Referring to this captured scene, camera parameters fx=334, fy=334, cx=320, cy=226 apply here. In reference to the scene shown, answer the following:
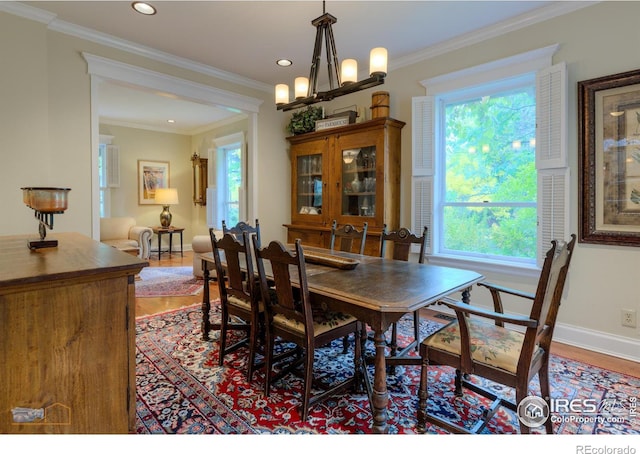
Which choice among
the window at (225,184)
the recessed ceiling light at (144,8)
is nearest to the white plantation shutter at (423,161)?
the recessed ceiling light at (144,8)

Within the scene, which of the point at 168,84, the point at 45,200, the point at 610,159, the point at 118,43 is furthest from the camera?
the point at 168,84

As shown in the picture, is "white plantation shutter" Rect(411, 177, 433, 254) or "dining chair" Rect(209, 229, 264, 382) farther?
"white plantation shutter" Rect(411, 177, 433, 254)

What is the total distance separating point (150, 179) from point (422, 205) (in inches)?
237

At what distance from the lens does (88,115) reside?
318 cm

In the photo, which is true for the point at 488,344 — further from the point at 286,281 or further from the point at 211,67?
the point at 211,67

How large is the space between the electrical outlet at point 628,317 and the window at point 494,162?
0.69 m

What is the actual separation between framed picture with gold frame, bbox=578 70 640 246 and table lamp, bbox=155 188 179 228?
22.0 feet

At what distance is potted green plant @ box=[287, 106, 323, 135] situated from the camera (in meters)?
4.38

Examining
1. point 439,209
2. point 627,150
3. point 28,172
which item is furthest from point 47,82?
point 627,150

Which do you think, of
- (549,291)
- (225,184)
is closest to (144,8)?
(549,291)

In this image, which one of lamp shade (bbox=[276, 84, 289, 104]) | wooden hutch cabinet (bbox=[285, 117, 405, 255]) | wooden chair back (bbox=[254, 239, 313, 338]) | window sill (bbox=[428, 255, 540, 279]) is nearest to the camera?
wooden chair back (bbox=[254, 239, 313, 338])

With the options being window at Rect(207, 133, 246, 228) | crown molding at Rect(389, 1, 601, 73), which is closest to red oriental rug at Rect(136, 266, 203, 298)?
window at Rect(207, 133, 246, 228)

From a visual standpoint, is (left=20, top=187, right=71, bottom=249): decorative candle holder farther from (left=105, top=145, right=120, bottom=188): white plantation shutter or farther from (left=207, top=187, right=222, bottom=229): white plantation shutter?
(left=105, top=145, right=120, bottom=188): white plantation shutter
